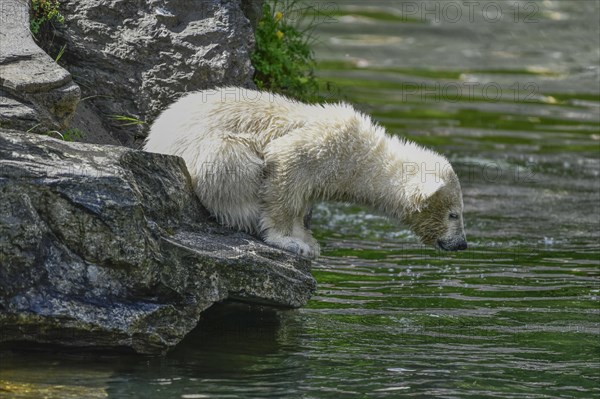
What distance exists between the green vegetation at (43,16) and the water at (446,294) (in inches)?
107

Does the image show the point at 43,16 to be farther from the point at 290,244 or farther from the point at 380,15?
the point at 380,15

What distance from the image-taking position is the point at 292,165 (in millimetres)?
8070

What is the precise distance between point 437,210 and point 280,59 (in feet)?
10.3

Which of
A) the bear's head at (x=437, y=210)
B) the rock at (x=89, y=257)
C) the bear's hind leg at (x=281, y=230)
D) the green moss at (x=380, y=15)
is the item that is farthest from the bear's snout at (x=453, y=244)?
the green moss at (x=380, y=15)

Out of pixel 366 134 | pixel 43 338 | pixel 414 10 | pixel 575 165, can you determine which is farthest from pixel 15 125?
pixel 414 10

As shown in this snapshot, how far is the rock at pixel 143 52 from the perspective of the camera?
30.9 ft

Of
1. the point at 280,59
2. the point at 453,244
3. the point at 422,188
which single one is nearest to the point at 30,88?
the point at 422,188

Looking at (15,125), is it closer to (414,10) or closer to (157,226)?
(157,226)

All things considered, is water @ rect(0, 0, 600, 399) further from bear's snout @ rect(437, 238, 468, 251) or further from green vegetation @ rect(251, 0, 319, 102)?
green vegetation @ rect(251, 0, 319, 102)

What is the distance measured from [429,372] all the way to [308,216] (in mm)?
2810

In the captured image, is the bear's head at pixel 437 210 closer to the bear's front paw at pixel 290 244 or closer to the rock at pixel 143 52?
the bear's front paw at pixel 290 244

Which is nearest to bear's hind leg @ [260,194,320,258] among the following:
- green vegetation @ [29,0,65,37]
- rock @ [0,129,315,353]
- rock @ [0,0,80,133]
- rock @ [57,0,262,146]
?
rock @ [0,129,315,353]

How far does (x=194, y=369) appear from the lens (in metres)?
7.00

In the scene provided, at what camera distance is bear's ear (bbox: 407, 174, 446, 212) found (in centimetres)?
834
